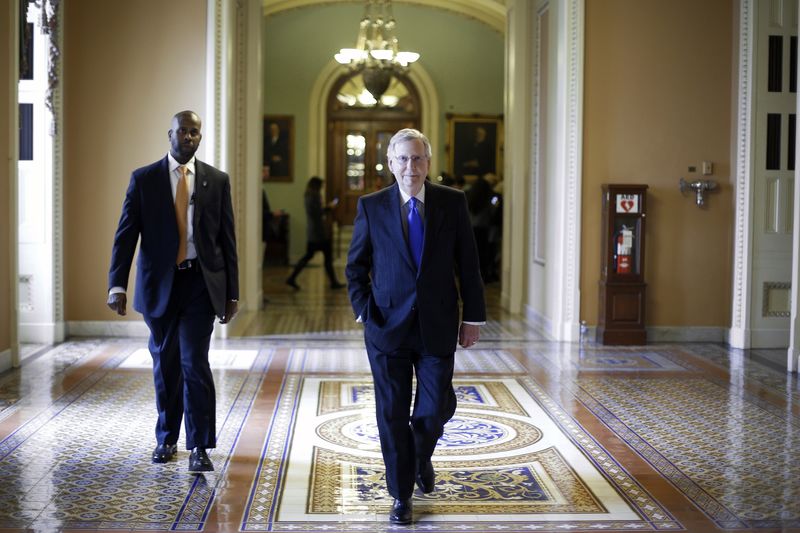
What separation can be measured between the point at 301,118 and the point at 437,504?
15.8m

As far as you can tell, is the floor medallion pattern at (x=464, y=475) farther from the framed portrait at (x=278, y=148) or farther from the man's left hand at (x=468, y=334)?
the framed portrait at (x=278, y=148)

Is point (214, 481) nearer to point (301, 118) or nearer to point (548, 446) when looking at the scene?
point (548, 446)

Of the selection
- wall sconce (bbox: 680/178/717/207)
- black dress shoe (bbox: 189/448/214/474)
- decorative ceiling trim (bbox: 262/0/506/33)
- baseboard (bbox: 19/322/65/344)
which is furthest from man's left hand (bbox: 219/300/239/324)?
decorative ceiling trim (bbox: 262/0/506/33)

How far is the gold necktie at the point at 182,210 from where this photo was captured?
516 centimetres

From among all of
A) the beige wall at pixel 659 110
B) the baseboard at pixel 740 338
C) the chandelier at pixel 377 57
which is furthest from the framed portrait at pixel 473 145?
the baseboard at pixel 740 338

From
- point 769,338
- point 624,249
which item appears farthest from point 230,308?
point 769,338

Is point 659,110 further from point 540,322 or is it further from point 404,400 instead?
point 404,400

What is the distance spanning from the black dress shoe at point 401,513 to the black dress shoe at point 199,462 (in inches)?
45.7

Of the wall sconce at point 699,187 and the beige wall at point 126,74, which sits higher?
the beige wall at point 126,74

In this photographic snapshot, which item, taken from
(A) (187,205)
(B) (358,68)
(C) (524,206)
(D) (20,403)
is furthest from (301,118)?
(A) (187,205)

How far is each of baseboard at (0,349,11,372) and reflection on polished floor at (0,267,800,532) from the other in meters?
0.14

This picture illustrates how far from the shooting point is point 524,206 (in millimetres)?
12281

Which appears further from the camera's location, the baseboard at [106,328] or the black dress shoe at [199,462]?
the baseboard at [106,328]

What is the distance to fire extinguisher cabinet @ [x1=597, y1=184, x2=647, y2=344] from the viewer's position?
977 centimetres
